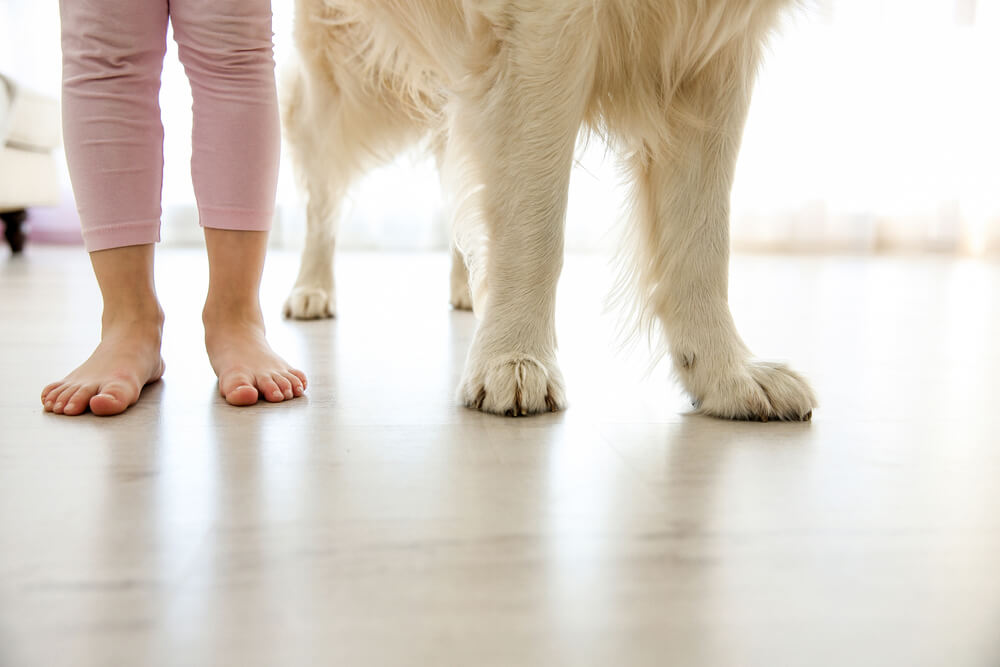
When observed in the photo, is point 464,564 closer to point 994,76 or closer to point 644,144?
point 644,144

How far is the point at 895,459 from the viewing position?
1.00 m

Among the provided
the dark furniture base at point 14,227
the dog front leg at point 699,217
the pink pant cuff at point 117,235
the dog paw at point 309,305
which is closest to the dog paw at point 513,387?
the dog front leg at point 699,217

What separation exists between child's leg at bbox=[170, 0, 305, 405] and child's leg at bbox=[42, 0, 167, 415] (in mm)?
61

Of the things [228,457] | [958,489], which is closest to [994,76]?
[958,489]

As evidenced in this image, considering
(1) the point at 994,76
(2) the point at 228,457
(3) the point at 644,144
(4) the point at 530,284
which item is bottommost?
(2) the point at 228,457

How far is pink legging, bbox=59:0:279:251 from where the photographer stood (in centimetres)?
123

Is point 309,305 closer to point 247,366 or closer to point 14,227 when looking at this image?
point 247,366

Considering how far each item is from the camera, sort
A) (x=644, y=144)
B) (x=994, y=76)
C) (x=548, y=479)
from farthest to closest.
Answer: (x=994, y=76)
(x=644, y=144)
(x=548, y=479)

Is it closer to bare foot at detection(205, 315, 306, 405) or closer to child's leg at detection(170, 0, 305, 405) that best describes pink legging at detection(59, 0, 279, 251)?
child's leg at detection(170, 0, 305, 405)

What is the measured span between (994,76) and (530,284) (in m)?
4.81

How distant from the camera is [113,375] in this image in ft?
3.92

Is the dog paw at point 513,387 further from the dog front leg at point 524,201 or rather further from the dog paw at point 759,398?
the dog paw at point 759,398

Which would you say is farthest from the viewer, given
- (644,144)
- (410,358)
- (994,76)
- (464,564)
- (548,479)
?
(994,76)

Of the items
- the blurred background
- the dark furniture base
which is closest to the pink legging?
the dark furniture base
